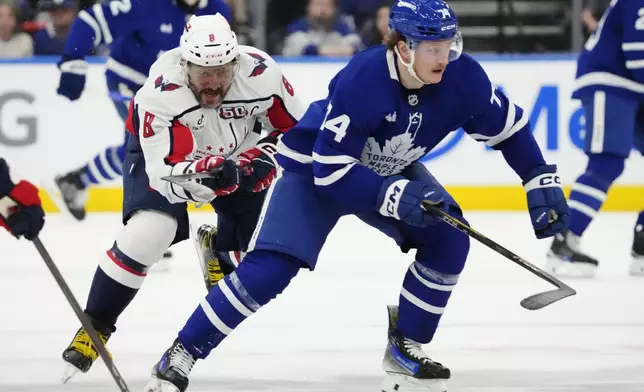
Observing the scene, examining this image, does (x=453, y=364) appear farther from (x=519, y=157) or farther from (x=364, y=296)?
(x=364, y=296)

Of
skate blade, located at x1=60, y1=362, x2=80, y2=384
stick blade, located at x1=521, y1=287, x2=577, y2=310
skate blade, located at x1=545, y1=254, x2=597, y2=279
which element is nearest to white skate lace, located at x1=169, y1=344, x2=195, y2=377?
A: skate blade, located at x1=60, y1=362, x2=80, y2=384

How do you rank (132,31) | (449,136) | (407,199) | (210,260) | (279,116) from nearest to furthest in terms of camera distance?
(407,199)
(279,116)
(210,260)
(132,31)
(449,136)

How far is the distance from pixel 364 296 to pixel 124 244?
1.58 meters

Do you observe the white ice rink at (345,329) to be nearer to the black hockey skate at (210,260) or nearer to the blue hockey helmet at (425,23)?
the black hockey skate at (210,260)

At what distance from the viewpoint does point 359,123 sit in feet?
10.2

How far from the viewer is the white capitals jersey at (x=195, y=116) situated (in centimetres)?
357

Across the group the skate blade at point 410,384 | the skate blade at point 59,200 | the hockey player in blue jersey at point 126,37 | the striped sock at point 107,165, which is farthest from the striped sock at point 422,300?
the skate blade at point 59,200

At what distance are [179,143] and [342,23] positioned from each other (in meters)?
4.56

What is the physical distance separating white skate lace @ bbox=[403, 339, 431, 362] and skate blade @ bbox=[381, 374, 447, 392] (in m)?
0.06

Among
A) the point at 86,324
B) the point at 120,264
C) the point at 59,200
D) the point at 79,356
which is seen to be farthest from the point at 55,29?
the point at 86,324

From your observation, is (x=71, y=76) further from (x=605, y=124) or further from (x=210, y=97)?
(x=210, y=97)

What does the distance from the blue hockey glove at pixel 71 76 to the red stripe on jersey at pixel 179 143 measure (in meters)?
2.83

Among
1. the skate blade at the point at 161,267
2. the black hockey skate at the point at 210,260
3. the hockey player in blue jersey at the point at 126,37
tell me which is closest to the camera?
the black hockey skate at the point at 210,260

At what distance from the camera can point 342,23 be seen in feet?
26.3
